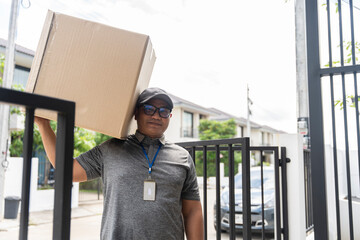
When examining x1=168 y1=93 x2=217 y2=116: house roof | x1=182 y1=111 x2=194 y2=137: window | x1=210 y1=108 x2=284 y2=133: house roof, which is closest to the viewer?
x1=168 y1=93 x2=217 y2=116: house roof

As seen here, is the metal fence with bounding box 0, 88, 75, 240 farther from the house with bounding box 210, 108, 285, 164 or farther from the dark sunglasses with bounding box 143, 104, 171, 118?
the house with bounding box 210, 108, 285, 164

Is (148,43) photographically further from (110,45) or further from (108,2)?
(108,2)

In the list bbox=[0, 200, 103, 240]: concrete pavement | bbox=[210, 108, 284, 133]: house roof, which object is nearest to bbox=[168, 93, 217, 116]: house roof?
bbox=[210, 108, 284, 133]: house roof

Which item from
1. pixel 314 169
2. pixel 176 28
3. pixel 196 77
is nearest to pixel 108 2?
pixel 176 28

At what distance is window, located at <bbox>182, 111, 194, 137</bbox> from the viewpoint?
21491 millimetres

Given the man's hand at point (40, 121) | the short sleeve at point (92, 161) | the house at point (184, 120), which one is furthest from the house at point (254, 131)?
the man's hand at point (40, 121)

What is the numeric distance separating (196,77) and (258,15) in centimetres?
1750

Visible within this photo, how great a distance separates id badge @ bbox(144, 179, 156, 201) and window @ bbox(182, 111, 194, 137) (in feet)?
64.4

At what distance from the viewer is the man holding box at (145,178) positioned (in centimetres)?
160

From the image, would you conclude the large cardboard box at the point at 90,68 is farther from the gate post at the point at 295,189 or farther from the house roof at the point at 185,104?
the house roof at the point at 185,104

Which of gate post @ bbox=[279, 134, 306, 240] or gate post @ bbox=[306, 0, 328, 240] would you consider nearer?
gate post @ bbox=[306, 0, 328, 240]

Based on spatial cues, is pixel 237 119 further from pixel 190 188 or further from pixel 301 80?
pixel 190 188

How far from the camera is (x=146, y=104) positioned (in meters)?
1.73

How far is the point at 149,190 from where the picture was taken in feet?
5.29
